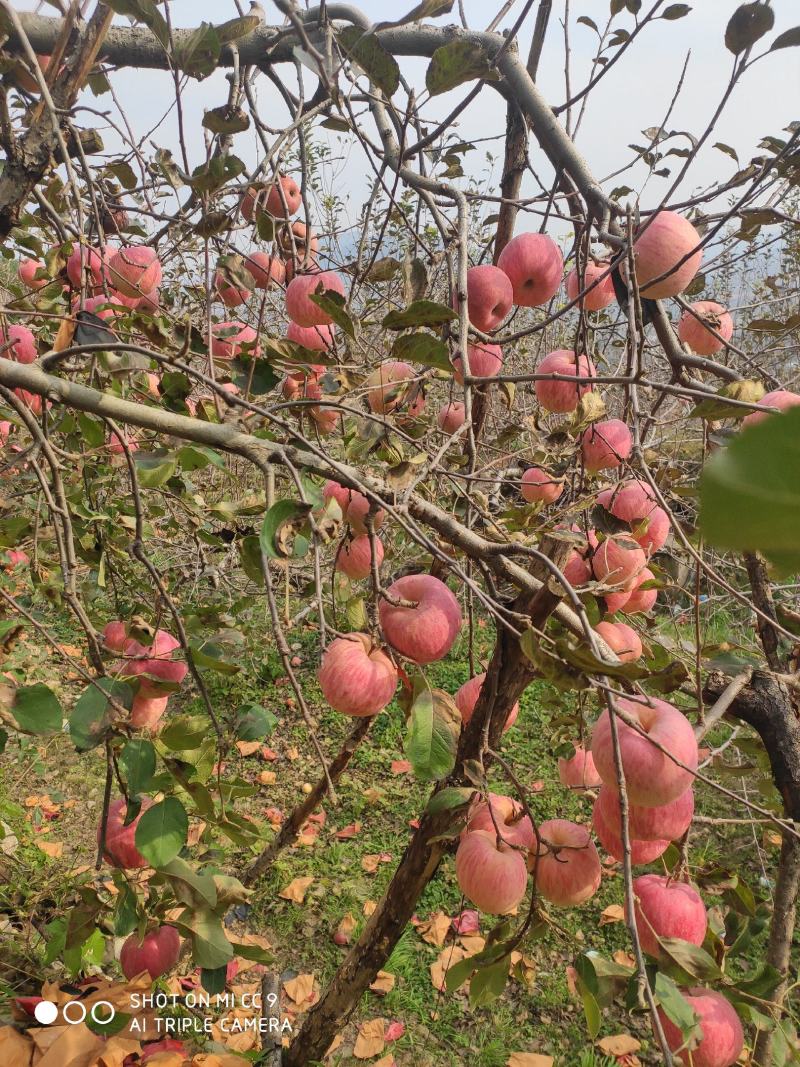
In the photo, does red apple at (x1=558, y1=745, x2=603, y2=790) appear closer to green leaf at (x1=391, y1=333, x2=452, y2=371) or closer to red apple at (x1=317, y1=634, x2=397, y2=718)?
red apple at (x1=317, y1=634, x2=397, y2=718)

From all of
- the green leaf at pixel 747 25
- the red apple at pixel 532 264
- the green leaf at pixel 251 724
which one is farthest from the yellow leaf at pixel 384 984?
the green leaf at pixel 747 25

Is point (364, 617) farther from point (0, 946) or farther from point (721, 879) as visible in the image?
point (0, 946)

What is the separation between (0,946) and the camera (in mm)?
1569

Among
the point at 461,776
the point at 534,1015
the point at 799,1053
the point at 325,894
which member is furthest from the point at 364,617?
the point at 325,894

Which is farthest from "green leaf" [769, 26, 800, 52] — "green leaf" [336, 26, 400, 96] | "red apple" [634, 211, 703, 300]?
"green leaf" [336, 26, 400, 96]

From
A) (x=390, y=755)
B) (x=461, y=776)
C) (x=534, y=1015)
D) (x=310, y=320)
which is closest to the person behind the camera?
(x=461, y=776)

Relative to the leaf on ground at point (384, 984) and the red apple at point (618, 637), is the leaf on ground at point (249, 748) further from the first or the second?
the red apple at point (618, 637)

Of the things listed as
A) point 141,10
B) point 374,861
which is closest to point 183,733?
point 141,10

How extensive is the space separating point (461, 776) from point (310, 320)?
83 cm

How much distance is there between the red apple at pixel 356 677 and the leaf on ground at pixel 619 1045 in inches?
59.5

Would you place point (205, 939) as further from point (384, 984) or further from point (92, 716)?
point (384, 984)

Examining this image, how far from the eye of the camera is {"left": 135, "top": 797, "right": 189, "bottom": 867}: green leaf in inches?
30.2

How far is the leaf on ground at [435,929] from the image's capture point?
2.16 metres

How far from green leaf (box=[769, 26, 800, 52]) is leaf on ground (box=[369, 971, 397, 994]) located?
2.34 metres
